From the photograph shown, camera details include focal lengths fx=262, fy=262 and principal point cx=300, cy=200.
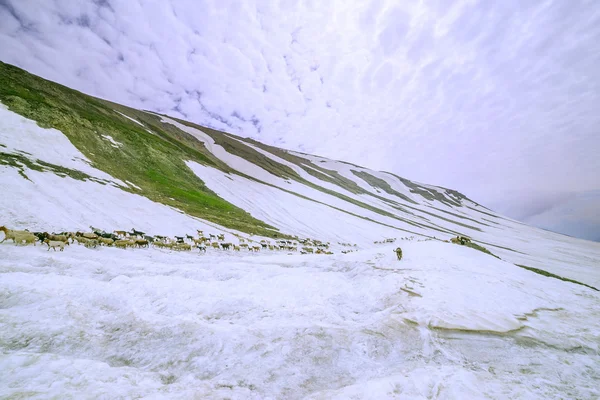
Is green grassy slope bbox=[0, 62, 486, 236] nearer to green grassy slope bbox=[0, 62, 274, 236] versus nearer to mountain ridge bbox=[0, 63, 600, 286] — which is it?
green grassy slope bbox=[0, 62, 274, 236]

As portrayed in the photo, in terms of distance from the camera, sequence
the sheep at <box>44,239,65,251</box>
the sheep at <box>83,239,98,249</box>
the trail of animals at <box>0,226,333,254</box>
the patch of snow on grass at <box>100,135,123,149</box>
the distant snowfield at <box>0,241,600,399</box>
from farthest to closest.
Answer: the patch of snow on grass at <box>100,135,123,149</box>, the sheep at <box>83,239,98,249</box>, the sheep at <box>44,239,65,251</box>, the trail of animals at <box>0,226,333,254</box>, the distant snowfield at <box>0,241,600,399</box>

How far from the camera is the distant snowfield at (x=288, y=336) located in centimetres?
545

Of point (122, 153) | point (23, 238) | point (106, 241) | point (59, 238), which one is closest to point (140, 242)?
point (106, 241)

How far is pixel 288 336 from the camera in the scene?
24.6ft

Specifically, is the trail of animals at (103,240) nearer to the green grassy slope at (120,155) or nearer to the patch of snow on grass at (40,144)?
the green grassy slope at (120,155)

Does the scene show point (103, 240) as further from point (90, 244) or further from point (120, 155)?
point (120, 155)

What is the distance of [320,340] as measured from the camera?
7.34 meters

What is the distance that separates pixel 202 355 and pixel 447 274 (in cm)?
1093

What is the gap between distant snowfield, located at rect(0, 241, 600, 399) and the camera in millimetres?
5453

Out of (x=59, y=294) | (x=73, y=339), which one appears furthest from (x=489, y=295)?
(x=59, y=294)

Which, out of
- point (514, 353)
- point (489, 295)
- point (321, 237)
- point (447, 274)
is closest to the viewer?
point (514, 353)

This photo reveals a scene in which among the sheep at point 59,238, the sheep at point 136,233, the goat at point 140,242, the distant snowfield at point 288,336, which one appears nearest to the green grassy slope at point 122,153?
the sheep at point 136,233

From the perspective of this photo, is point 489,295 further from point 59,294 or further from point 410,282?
point 59,294

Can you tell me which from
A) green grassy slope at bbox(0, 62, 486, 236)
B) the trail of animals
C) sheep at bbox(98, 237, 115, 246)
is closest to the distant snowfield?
the trail of animals
